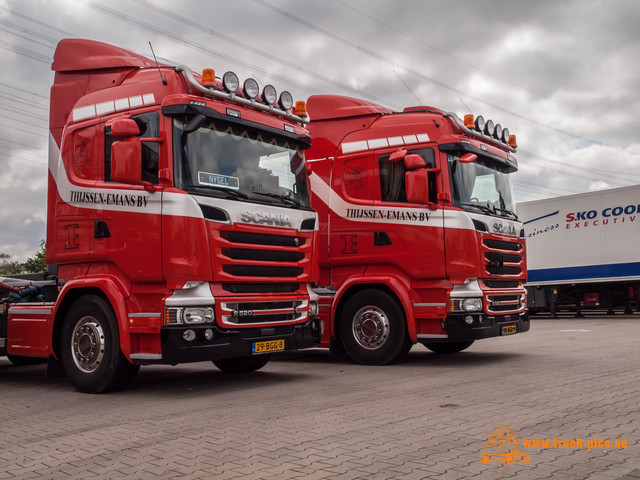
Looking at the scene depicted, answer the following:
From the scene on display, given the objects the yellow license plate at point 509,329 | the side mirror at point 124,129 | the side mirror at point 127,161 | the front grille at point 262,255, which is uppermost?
the side mirror at point 124,129

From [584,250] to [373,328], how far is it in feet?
46.5

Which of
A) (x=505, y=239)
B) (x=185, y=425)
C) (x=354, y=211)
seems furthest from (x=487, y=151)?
(x=185, y=425)

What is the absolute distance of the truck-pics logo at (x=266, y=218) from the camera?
7.64 m

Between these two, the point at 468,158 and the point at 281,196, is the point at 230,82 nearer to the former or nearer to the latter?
the point at 281,196

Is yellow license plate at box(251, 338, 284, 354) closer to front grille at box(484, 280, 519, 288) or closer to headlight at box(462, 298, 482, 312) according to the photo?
headlight at box(462, 298, 482, 312)

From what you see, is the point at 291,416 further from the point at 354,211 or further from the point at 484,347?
the point at 484,347

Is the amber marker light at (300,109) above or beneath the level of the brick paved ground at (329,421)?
above

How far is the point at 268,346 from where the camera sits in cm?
787

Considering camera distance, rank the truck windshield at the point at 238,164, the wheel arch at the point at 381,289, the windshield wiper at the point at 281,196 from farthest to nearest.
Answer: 1. the wheel arch at the point at 381,289
2. the windshield wiper at the point at 281,196
3. the truck windshield at the point at 238,164

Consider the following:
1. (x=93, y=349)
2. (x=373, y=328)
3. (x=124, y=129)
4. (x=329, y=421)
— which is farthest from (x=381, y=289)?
(x=124, y=129)

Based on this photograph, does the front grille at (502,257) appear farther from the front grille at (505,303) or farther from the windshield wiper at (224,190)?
the windshield wiper at (224,190)

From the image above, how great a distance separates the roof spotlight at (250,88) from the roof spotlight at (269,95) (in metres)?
0.10

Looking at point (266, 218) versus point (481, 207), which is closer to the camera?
point (266, 218)

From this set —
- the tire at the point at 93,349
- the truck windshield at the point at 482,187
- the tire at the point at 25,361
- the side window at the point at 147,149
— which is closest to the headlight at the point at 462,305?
the truck windshield at the point at 482,187
